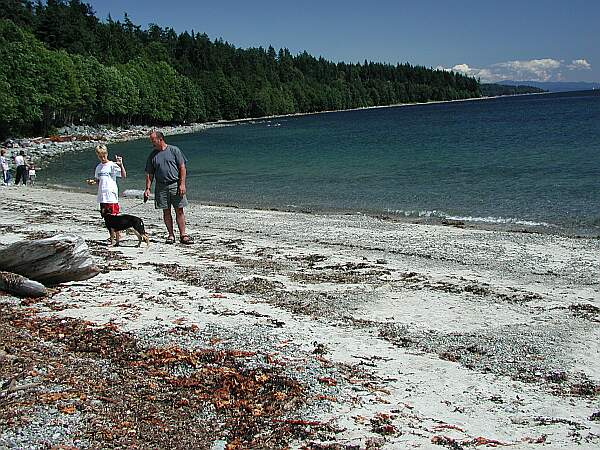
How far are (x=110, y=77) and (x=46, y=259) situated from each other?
316 ft

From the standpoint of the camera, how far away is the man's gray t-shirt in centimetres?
1344

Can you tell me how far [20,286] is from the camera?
937 centimetres

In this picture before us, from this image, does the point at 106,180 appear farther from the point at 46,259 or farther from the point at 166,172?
the point at 46,259

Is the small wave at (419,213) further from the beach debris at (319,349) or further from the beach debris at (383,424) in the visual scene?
the beach debris at (383,424)

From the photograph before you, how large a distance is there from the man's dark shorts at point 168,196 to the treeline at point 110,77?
58810mm

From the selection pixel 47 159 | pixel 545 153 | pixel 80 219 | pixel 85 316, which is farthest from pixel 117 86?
pixel 85 316

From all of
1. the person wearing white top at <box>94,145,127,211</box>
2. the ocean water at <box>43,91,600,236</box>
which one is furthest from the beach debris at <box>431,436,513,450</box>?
the ocean water at <box>43,91,600,236</box>

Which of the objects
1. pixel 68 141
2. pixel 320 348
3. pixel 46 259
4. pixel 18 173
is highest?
pixel 68 141

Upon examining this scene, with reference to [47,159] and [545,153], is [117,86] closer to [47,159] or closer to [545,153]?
[47,159]

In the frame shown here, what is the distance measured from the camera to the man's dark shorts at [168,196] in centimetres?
1366

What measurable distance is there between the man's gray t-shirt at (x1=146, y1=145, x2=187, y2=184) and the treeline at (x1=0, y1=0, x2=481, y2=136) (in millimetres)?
58915

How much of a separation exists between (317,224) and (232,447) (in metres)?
15.1

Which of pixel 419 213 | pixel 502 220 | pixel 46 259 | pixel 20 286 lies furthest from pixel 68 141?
pixel 20 286

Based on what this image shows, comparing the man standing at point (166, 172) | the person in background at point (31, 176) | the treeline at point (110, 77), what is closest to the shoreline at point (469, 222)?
the man standing at point (166, 172)
